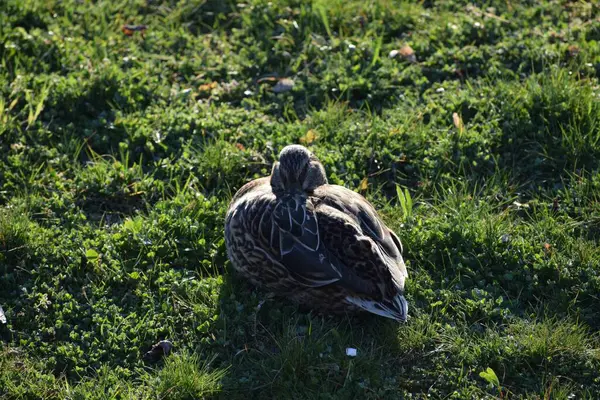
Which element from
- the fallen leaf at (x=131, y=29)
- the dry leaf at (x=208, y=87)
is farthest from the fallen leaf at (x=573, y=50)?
the fallen leaf at (x=131, y=29)

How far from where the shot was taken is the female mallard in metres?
4.92

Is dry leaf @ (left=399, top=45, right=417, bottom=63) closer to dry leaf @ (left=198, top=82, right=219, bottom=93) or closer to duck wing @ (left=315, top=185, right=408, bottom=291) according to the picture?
dry leaf @ (left=198, top=82, right=219, bottom=93)

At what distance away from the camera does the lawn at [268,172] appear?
483 cm

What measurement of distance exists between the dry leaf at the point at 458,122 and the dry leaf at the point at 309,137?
113 centimetres

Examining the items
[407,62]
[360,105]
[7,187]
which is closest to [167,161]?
[7,187]

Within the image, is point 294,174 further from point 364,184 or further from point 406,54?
point 406,54

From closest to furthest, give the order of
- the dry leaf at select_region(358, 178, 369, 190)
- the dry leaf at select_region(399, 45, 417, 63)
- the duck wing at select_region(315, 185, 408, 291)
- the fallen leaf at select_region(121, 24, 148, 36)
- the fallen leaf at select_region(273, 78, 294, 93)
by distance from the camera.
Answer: the duck wing at select_region(315, 185, 408, 291) → the dry leaf at select_region(358, 178, 369, 190) → the fallen leaf at select_region(273, 78, 294, 93) → the dry leaf at select_region(399, 45, 417, 63) → the fallen leaf at select_region(121, 24, 148, 36)


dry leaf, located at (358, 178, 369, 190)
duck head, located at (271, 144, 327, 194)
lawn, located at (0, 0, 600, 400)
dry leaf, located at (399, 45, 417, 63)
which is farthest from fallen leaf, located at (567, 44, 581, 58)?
duck head, located at (271, 144, 327, 194)

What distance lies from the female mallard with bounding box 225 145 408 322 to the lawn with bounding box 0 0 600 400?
186 millimetres

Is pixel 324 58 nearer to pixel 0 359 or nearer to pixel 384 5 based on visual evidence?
pixel 384 5

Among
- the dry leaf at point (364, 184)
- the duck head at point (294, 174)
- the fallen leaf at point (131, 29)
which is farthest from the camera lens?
the fallen leaf at point (131, 29)

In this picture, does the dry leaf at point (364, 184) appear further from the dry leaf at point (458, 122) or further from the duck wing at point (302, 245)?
the duck wing at point (302, 245)

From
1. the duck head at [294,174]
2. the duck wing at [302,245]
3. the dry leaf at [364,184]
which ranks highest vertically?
the duck head at [294,174]

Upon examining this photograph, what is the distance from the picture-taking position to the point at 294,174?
5359 millimetres
